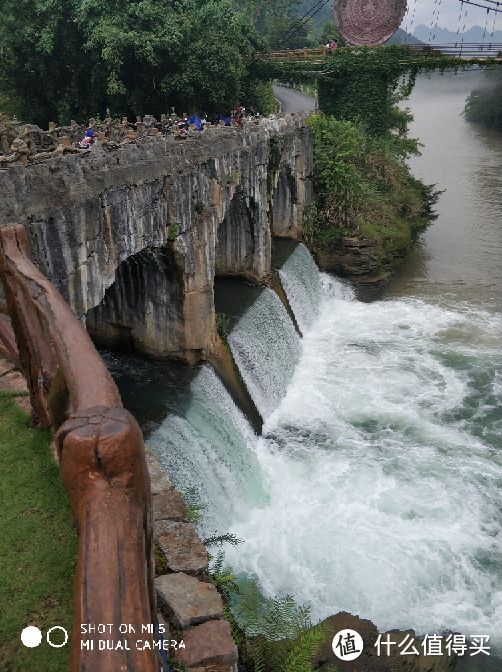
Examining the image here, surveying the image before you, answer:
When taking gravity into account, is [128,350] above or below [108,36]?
below

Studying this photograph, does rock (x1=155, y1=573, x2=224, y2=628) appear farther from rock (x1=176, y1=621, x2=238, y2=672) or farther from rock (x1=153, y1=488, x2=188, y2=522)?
rock (x1=153, y1=488, x2=188, y2=522)

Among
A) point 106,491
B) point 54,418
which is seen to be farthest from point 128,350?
point 106,491

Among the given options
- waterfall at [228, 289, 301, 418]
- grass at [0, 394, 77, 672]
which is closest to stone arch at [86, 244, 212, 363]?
waterfall at [228, 289, 301, 418]

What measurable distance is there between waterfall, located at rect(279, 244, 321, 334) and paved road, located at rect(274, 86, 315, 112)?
21705 mm

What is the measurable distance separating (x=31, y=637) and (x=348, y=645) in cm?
601

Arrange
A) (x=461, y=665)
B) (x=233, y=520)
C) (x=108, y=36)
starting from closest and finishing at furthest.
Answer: (x=461, y=665), (x=233, y=520), (x=108, y=36)

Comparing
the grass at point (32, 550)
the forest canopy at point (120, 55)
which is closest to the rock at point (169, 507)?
the grass at point (32, 550)

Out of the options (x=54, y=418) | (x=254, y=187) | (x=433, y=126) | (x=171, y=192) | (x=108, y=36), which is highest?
(x=108, y=36)

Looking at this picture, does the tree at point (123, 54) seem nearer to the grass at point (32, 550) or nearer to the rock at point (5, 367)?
the rock at point (5, 367)

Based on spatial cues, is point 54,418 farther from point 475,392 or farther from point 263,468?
point 475,392

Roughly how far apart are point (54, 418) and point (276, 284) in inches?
668

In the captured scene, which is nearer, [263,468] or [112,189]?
[112,189]

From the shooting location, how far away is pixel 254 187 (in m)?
18.7

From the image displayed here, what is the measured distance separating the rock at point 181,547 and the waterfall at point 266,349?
9430mm
